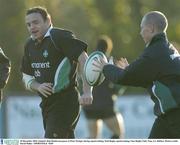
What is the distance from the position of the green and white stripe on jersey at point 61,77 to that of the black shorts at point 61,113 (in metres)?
0.09

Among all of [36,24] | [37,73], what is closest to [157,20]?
[36,24]

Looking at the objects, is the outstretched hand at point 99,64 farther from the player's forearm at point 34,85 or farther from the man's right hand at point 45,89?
the player's forearm at point 34,85

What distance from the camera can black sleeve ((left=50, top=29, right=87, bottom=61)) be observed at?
40.1 ft

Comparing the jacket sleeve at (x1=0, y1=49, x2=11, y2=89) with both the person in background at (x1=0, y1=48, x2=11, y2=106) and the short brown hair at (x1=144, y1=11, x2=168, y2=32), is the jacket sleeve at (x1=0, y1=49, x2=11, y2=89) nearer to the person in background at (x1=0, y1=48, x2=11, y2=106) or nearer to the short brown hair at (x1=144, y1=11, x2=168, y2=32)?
the person in background at (x1=0, y1=48, x2=11, y2=106)

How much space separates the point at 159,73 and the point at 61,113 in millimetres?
1610

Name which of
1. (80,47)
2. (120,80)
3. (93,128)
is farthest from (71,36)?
(93,128)

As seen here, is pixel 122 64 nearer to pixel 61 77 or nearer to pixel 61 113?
pixel 61 77

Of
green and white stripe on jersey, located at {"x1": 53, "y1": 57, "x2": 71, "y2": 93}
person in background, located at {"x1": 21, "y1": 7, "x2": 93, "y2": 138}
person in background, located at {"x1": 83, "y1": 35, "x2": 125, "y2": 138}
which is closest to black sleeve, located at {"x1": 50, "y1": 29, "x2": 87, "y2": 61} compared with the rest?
person in background, located at {"x1": 21, "y1": 7, "x2": 93, "y2": 138}

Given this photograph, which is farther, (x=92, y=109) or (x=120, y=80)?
(x=92, y=109)

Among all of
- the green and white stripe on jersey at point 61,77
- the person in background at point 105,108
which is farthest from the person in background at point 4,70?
the person in background at point 105,108

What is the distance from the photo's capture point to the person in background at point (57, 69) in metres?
12.2

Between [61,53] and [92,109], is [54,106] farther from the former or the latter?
[92,109]

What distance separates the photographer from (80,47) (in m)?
12.3

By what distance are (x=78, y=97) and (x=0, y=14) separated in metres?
28.6
